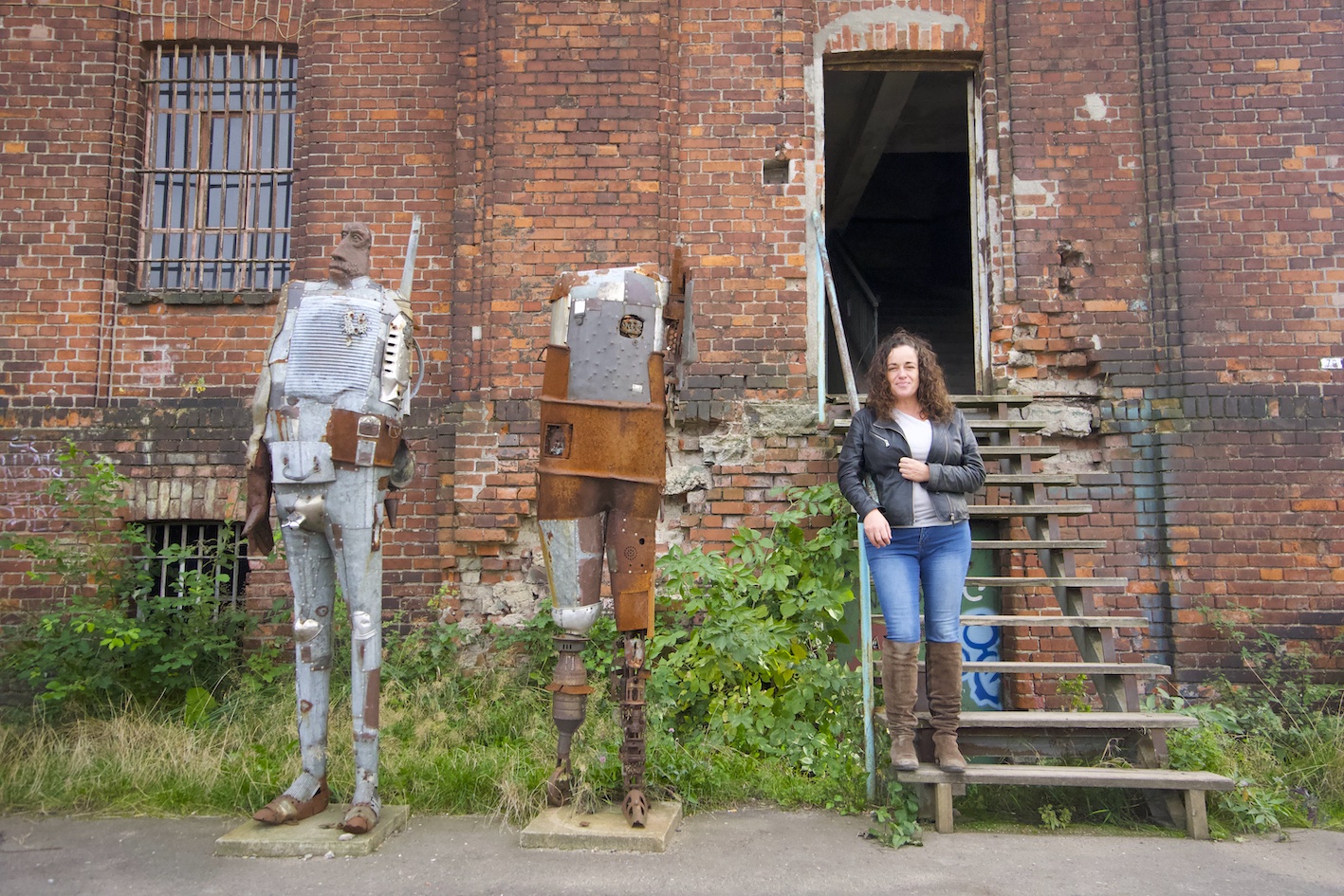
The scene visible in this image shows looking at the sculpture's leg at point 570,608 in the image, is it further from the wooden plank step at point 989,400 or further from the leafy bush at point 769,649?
the wooden plank step at point 989,400

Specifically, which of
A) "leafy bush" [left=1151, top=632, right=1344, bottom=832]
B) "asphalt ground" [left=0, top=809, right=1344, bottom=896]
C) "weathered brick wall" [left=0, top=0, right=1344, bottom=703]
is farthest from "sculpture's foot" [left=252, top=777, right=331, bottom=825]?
"leafy bush" [left=1151, top=632, right=1344, bottom=832]

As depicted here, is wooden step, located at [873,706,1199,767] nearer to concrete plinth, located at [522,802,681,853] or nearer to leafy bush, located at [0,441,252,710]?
concrete plinth, located at [522,802,681,853]

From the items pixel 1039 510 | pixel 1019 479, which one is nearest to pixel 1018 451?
pixel 1019 479

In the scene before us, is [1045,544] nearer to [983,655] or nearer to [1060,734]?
[1060,734]

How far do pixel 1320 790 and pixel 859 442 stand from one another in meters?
2.96

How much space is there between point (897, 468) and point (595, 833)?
1927 mm

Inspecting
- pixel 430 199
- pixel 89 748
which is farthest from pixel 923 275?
pixel 89 748

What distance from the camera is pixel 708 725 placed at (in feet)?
14.5

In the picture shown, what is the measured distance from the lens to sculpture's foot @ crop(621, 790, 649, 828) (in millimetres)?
3416

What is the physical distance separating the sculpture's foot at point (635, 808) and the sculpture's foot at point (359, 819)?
3.29 ft

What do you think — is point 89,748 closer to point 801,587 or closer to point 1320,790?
point 801,587

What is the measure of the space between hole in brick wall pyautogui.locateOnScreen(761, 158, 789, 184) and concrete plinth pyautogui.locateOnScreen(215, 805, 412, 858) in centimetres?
431

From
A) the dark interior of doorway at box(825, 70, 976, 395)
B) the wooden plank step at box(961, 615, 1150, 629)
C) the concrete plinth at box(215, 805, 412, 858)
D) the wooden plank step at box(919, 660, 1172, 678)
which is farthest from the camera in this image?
the dark interior of doorway at box(825, 70, 976, 395)

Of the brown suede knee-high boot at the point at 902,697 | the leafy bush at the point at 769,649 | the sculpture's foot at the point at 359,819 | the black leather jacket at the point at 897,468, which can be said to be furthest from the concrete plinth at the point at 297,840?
the black leather jacket at the point at 897,468
